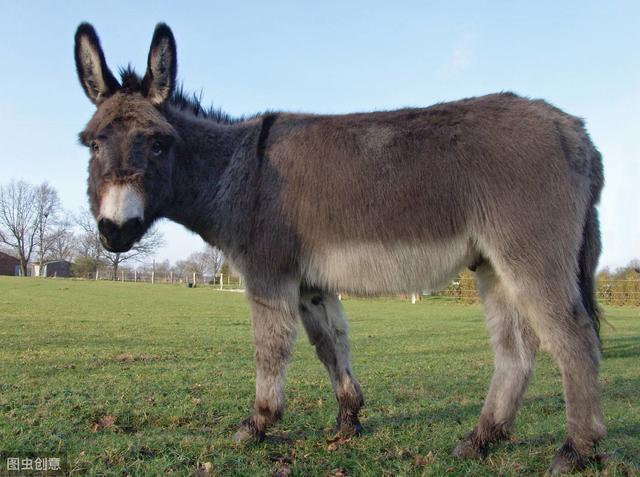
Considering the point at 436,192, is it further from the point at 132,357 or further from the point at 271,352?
Answer: the point at 132,357

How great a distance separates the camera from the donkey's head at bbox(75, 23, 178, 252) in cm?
402

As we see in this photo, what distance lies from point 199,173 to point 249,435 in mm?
2486

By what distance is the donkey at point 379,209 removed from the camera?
3.91m

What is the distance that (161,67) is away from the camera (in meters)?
4.66

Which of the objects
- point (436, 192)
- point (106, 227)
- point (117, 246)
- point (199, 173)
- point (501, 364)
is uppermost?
point (199, 173)

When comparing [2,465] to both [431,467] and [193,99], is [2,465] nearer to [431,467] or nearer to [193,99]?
[431,467]

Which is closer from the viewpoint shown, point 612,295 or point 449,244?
point 449,244

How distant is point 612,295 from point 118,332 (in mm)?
43250

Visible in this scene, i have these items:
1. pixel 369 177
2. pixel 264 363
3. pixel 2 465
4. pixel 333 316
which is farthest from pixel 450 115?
pixel 2 465

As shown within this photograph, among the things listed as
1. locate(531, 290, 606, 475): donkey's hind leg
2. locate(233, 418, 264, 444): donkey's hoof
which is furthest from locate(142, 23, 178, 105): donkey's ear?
locate(531, 290, 606, 475): donkey's hind leg

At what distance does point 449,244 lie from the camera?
4.11 m

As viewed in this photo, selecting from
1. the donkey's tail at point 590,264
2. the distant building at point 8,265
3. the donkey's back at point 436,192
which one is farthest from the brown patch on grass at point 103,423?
the distant building at point 8,265

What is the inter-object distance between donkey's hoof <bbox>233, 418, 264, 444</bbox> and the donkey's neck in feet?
5.82

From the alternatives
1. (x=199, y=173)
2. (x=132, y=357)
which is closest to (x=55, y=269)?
(x=132, y=357)
